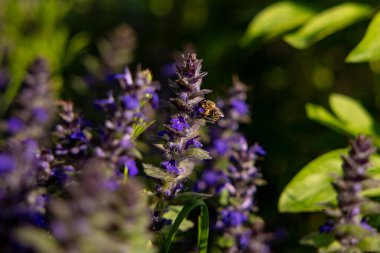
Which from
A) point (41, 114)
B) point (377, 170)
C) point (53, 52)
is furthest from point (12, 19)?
point (377, 170)

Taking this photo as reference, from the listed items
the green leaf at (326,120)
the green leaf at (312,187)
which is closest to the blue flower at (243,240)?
the green leaf at (312,187)

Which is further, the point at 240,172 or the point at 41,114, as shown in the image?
the point at 41,114

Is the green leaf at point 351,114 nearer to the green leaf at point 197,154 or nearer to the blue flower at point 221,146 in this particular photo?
the blue flower at point 221,146

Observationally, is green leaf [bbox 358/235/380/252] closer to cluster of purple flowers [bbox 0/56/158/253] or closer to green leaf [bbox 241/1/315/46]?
cluster of purple flowers [bbox 0/56/158/253]

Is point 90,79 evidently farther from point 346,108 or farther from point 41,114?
point 346,108

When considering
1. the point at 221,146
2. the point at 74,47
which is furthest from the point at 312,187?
the point at 74,47

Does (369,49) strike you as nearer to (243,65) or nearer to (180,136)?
(180,136)
